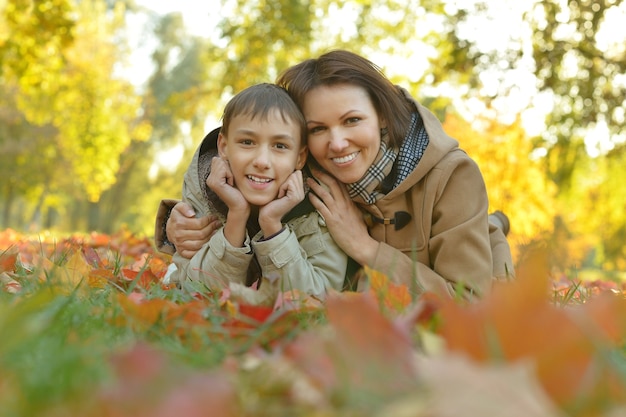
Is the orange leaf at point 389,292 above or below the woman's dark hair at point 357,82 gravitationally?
below

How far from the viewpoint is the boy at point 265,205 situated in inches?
104

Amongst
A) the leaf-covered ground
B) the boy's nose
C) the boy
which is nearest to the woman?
the boy

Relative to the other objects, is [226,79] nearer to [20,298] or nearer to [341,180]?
[341,180]

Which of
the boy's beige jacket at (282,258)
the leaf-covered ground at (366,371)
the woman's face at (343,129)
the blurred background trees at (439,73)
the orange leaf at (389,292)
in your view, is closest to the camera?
the leaf-covered ground at (366,371)

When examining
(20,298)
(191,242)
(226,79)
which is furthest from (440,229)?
(226,79)

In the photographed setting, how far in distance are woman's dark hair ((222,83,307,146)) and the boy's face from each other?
2cm

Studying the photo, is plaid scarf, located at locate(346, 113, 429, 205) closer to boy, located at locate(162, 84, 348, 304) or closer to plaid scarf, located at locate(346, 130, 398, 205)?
plaid scarf, located at locate(346, 130, 398, 205)

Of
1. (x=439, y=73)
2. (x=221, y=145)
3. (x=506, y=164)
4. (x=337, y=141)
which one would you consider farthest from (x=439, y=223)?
(x=506, y=164)

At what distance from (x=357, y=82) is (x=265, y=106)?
18.2 inches

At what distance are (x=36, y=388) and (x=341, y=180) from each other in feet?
7.13

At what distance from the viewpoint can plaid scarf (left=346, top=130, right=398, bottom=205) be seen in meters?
2.85

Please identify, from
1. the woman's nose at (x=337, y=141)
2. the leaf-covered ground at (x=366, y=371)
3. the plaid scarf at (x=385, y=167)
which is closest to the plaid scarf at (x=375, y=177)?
the plaid scarf at (x=385, y=167)

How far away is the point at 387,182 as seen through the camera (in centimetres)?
291

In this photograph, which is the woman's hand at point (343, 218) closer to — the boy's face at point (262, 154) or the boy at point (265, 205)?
the boy at point (265, 205)
